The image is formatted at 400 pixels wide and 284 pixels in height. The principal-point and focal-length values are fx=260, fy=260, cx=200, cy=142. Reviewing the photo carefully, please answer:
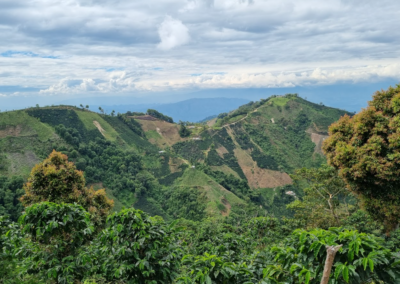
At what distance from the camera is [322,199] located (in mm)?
19297

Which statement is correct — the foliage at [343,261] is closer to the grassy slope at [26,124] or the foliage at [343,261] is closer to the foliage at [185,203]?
the foliage at [185,203]

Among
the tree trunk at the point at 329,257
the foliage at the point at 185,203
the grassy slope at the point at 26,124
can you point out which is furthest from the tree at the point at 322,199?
the grassy slope at the point at 26,124

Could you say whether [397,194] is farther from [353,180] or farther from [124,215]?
[124,215]

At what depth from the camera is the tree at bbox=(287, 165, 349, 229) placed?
55.8 ft

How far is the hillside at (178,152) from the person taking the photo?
51031 mm

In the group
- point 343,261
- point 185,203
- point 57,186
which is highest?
point 343,261

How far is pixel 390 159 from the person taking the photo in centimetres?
1202

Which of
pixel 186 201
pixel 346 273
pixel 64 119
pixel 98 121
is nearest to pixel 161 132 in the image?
pixel 98 121

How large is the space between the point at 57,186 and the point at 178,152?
61458 millimetres

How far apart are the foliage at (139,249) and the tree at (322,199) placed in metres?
13.7

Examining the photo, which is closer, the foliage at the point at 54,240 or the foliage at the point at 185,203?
the foliage at the point at 54,240

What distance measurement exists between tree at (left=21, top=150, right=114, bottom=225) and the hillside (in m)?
24.3

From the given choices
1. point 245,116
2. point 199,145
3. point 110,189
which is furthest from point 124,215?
point 245,116

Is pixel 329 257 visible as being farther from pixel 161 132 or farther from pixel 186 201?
pixel 161 132
